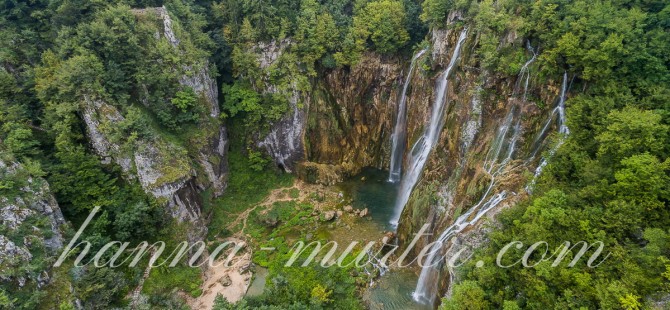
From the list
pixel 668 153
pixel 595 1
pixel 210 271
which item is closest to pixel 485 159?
pixel 668 153

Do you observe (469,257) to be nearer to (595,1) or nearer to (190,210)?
(595,1)

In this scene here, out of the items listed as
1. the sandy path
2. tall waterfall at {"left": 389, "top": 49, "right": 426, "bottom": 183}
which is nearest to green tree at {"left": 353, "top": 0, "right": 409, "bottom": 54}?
tall waterfall at {"left": 389, "top": 49, "right": 426, "bottom": 183}

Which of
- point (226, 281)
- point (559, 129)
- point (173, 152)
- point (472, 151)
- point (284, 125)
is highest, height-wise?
point (173, 152)

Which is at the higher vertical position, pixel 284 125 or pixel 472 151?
pixel 284 125

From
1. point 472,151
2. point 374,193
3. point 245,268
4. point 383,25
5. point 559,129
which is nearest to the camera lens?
point 559,129

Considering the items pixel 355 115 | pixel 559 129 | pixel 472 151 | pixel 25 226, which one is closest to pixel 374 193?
pixel 355 115

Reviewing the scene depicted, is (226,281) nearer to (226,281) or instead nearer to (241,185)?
(226,281)

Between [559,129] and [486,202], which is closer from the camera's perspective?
[559,129]
